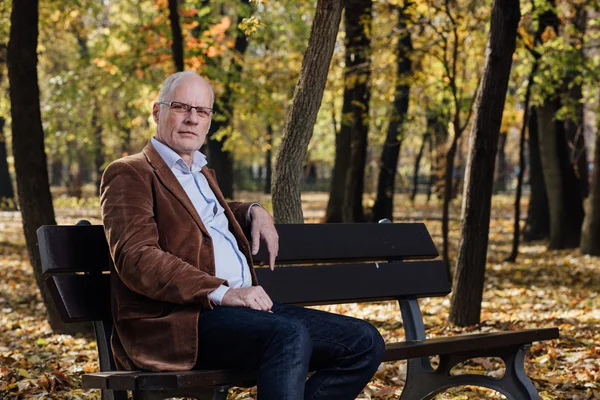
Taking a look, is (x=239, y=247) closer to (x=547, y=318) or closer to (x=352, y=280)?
(x=352, y=280)

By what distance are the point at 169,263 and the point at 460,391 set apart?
2729 millimetres

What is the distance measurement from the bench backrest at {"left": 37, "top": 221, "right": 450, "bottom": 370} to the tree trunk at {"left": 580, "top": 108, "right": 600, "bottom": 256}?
1029 cm

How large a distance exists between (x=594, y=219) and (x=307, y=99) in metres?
9.68

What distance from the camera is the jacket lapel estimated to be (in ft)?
12.1

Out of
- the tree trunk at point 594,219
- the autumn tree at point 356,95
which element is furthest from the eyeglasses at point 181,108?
the tree trunk at point 594,219

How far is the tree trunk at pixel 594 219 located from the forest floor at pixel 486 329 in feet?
0.97

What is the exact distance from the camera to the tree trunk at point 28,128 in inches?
318

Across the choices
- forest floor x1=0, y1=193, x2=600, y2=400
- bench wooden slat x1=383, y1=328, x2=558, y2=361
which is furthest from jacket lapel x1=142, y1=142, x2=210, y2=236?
forest floor x1=0, y1=193, x2=600, y2=400

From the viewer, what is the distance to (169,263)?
3441mm

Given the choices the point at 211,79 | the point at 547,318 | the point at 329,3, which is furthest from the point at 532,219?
the point at 329,3

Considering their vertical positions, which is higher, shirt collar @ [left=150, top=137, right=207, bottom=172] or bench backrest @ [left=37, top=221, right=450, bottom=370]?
shirt collar @ [left=150, top=137, right=207, bottom=172]

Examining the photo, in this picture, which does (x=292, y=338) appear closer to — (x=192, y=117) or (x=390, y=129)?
(x=192, y=117)

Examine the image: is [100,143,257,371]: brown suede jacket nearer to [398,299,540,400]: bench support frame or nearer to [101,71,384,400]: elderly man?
[101,71,384,400]: elderly man

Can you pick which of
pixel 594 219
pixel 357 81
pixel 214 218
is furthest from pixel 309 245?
pixel 594 219
